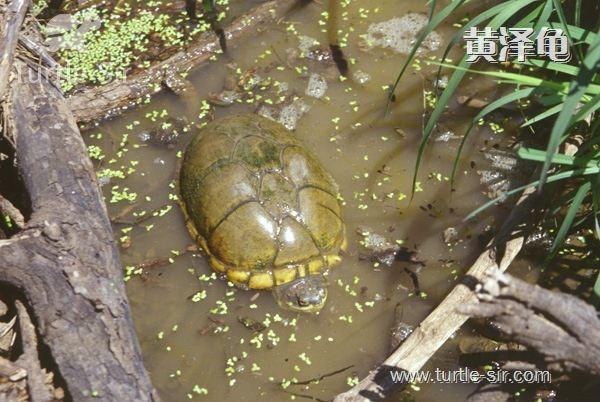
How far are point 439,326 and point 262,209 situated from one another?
1015 millimetres

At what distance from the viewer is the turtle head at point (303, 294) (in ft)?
10.8

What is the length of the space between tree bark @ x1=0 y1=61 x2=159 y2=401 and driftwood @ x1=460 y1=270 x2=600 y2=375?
1.39 m

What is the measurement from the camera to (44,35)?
4484mm

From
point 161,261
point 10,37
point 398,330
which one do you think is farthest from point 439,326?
point 10,37

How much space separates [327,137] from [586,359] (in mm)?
2111

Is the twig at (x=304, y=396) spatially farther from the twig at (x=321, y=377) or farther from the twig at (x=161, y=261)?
the twig at (x=161, y=261)

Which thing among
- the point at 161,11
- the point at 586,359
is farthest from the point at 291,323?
the point at 161,11

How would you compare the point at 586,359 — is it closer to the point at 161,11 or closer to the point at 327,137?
the point at 327,137

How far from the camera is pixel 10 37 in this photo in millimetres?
3580

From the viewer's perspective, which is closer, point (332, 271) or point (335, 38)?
point (332, 271)

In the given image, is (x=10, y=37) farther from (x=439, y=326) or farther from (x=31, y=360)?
(x=439, y=326)

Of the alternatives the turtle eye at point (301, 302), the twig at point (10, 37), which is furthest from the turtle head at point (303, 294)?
the twig at point (10, 37)

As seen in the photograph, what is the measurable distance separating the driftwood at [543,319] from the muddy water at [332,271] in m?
0.94

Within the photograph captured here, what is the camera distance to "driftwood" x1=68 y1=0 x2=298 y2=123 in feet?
13.4
